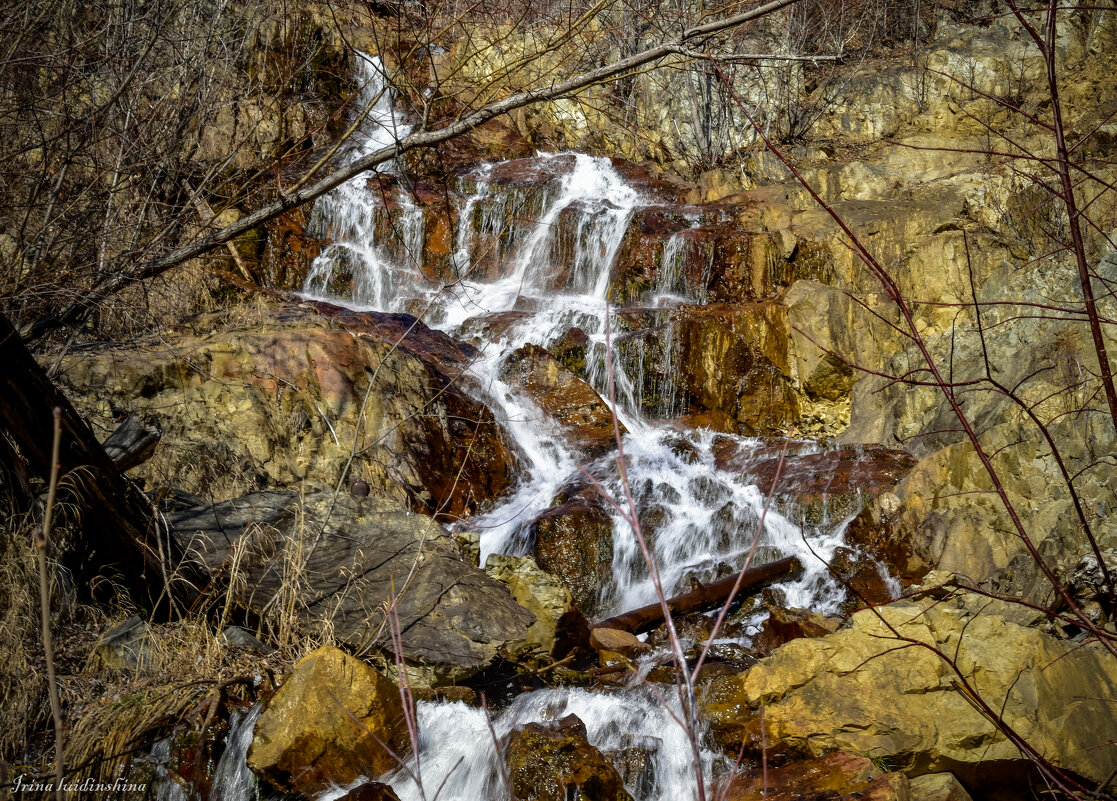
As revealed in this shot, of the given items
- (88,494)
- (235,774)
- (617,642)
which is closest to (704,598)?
(617,642)

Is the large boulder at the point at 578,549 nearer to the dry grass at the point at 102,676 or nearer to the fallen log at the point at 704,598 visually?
the fallen log at the point at 704,598

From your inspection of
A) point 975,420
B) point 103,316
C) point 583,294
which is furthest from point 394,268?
point 975,420

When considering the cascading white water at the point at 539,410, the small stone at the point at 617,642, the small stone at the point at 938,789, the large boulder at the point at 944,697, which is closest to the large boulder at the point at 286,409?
the cascading white water at the point at 539,410

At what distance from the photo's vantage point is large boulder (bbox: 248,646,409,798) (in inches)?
131

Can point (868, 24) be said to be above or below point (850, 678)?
above

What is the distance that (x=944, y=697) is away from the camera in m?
3.42

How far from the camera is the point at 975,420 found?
6848 mm

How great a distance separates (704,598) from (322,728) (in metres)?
3.07

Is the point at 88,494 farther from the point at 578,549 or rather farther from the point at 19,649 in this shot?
the point at 578,549

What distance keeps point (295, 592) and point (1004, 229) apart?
9.60 m

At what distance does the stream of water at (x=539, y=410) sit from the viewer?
391cm

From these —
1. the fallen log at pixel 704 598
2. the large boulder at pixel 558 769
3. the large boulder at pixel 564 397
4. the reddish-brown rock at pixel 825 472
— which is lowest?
the fallen log at pixel 704 598

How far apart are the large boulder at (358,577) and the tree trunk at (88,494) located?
0.19m

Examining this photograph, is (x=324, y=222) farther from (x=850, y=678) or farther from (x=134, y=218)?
(x=850, y=678)
